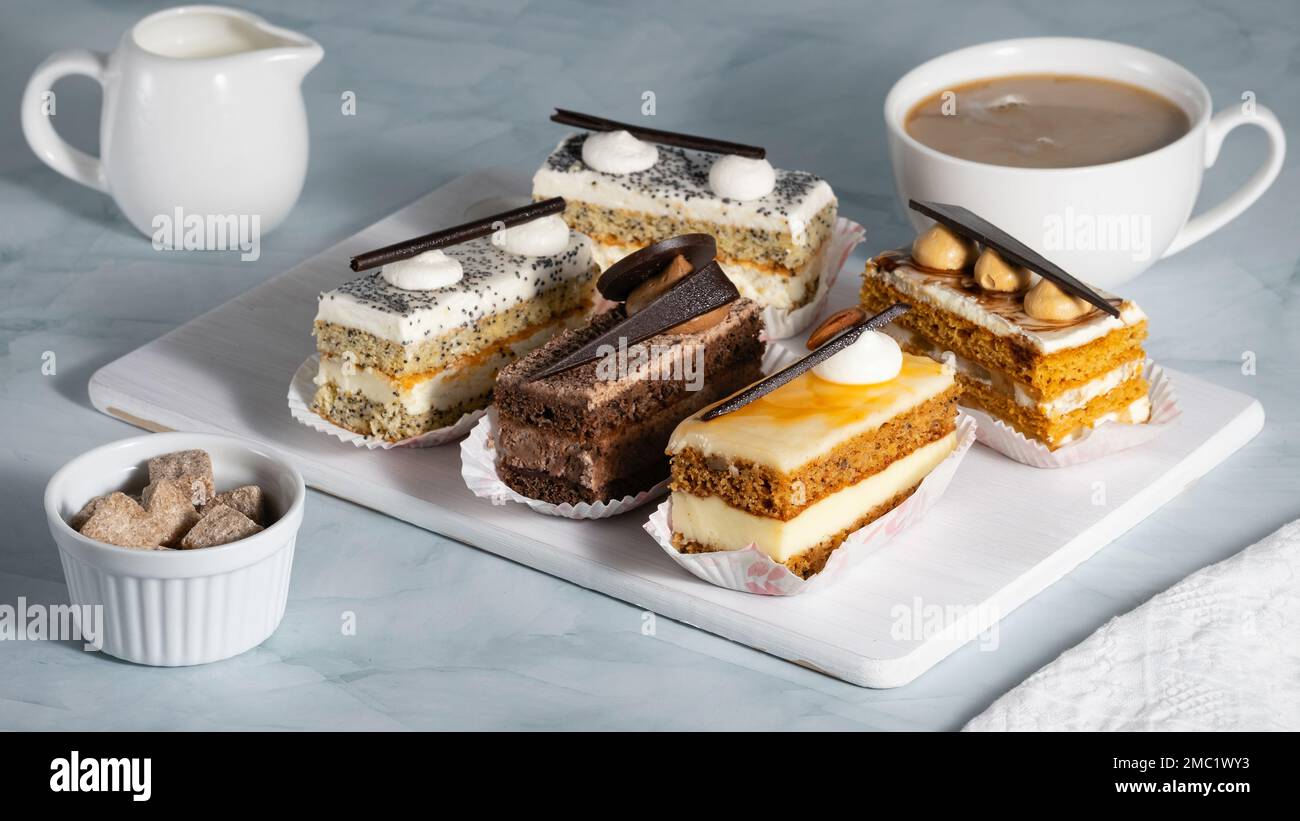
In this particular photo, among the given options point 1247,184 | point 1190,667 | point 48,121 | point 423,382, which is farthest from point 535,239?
point 1247,184

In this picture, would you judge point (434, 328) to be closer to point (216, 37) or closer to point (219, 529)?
point (219, 529)

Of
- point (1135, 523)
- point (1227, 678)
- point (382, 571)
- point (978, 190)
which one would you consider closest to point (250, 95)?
point (382, 571)

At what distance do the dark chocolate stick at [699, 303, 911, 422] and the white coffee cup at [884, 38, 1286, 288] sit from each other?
2.89 ft

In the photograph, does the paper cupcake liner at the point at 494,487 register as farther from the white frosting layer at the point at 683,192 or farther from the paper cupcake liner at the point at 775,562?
the white frosting layer at the point at 683,192

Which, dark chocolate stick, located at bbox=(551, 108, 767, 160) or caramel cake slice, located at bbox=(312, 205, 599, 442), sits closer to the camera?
caramel cake slice, located at bbox=(312, 205, 599, 442)

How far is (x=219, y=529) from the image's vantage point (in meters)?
3.95

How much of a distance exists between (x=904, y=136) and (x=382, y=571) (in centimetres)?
200

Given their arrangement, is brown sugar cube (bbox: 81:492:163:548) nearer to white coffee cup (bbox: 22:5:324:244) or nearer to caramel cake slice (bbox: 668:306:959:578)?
caramel cake slice (bbox: 668:306:959:578)

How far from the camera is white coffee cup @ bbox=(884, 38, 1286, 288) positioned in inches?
202

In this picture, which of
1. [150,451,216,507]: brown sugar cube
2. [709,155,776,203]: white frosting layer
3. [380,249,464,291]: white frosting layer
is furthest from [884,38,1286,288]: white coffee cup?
[150,451,216,507]: brown sugar cube

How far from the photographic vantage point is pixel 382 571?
444cm

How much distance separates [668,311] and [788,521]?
0.73 metres

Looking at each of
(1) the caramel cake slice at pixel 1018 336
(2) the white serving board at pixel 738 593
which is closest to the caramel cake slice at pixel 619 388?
(2) the white serving board at pixel 738 593

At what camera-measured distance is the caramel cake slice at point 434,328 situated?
15.4 ft
